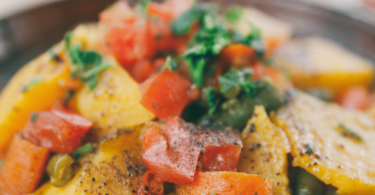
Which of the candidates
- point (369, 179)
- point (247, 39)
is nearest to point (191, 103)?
point (247, 39)

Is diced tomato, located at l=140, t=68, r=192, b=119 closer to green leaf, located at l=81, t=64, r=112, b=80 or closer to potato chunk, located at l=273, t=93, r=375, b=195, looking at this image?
green leaf, located at l=81, t=64, r=112, b=80

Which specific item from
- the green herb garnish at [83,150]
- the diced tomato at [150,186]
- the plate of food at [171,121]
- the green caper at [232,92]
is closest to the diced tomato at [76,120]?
the plate of food at [171,121]

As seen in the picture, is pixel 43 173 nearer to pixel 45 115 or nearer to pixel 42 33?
pixel 45 115

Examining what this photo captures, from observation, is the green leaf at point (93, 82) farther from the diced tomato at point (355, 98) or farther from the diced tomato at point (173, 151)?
the diced tomato at point (355, 98)

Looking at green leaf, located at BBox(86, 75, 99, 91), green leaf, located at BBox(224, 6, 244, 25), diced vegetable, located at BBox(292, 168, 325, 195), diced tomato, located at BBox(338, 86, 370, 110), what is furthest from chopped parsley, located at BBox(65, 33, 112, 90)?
diced tomato, located at BBox(338, 86, 370, 110)

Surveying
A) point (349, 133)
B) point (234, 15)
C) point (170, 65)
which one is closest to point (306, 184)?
point (349, 133)

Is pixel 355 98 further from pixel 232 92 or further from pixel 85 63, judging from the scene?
pixel 85 63
